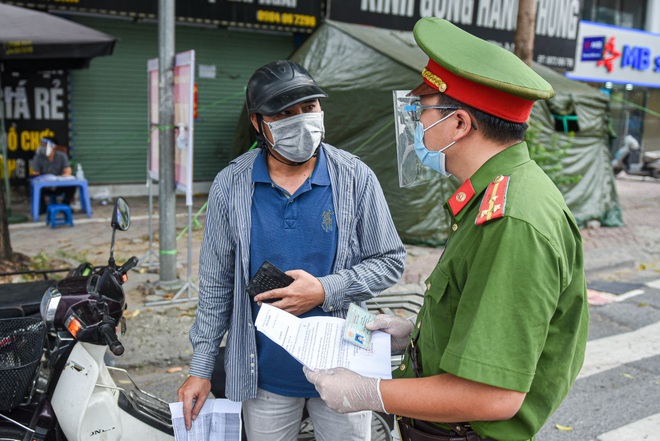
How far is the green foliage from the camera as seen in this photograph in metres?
8.95

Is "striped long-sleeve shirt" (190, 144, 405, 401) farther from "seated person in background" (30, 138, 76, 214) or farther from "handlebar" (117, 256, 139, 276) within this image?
"seated person in background" (30, 138, 76, 214)

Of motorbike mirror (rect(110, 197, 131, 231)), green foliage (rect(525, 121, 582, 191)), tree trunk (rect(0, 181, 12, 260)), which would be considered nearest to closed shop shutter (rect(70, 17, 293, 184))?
tree trunk (rect(0, 181, 12, 260))

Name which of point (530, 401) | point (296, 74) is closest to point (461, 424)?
point (530, 401)

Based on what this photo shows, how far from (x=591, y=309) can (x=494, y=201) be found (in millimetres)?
5823

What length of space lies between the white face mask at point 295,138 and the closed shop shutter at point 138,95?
9257 millimetres

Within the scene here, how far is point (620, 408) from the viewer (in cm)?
423

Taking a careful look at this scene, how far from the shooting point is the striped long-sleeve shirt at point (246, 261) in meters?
2.11

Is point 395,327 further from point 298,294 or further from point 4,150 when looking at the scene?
point 4,150

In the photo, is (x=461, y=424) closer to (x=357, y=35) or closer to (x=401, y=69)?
(x=401, y=69)

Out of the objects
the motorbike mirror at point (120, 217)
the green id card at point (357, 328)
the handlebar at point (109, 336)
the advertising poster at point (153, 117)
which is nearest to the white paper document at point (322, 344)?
the green id card at point (357, 328)

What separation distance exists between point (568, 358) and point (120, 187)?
1089 cm

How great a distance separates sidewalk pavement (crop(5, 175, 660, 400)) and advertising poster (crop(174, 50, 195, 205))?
3.51 feet

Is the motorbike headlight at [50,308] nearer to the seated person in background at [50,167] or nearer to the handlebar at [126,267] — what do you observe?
the handlebar at [126,267]

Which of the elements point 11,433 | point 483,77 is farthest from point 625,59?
point 11,433
